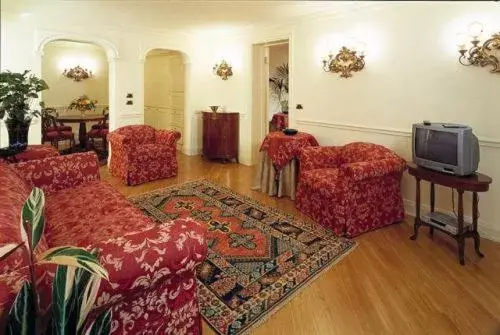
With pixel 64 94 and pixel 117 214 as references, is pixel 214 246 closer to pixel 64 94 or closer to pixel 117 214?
pixel 117 214

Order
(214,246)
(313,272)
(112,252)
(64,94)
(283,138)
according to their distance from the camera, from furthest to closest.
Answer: (64,94) < (283,138) < (214,246) < (313,272) < (112,252)

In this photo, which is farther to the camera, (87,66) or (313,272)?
(87,66)

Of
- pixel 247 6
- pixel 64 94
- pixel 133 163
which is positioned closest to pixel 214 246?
pixel 133 163

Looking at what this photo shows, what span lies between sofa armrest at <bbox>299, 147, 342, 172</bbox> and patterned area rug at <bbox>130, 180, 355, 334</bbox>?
63 centimetres

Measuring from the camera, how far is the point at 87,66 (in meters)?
7.97

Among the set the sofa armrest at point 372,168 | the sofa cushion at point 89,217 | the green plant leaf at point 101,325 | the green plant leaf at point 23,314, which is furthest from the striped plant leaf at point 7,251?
the sofa armrest at point 372,168

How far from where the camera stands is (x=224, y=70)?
6055 millimetres

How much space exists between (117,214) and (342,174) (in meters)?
1.93

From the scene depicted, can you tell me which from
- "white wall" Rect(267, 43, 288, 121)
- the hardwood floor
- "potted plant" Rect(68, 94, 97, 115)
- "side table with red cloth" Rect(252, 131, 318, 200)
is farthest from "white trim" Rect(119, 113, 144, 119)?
the hardwood floor

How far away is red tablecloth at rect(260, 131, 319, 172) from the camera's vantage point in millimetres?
3963

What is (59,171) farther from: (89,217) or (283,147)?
(283,147)

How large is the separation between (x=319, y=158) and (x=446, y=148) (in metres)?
1.31

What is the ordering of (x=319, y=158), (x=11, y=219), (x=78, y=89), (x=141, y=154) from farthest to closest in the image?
(x=78, y=89) → (x=141, y=154) → (x=319, y=158) → (x=11, y=219)

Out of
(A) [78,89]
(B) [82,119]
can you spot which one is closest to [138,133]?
(B) [82,119]
